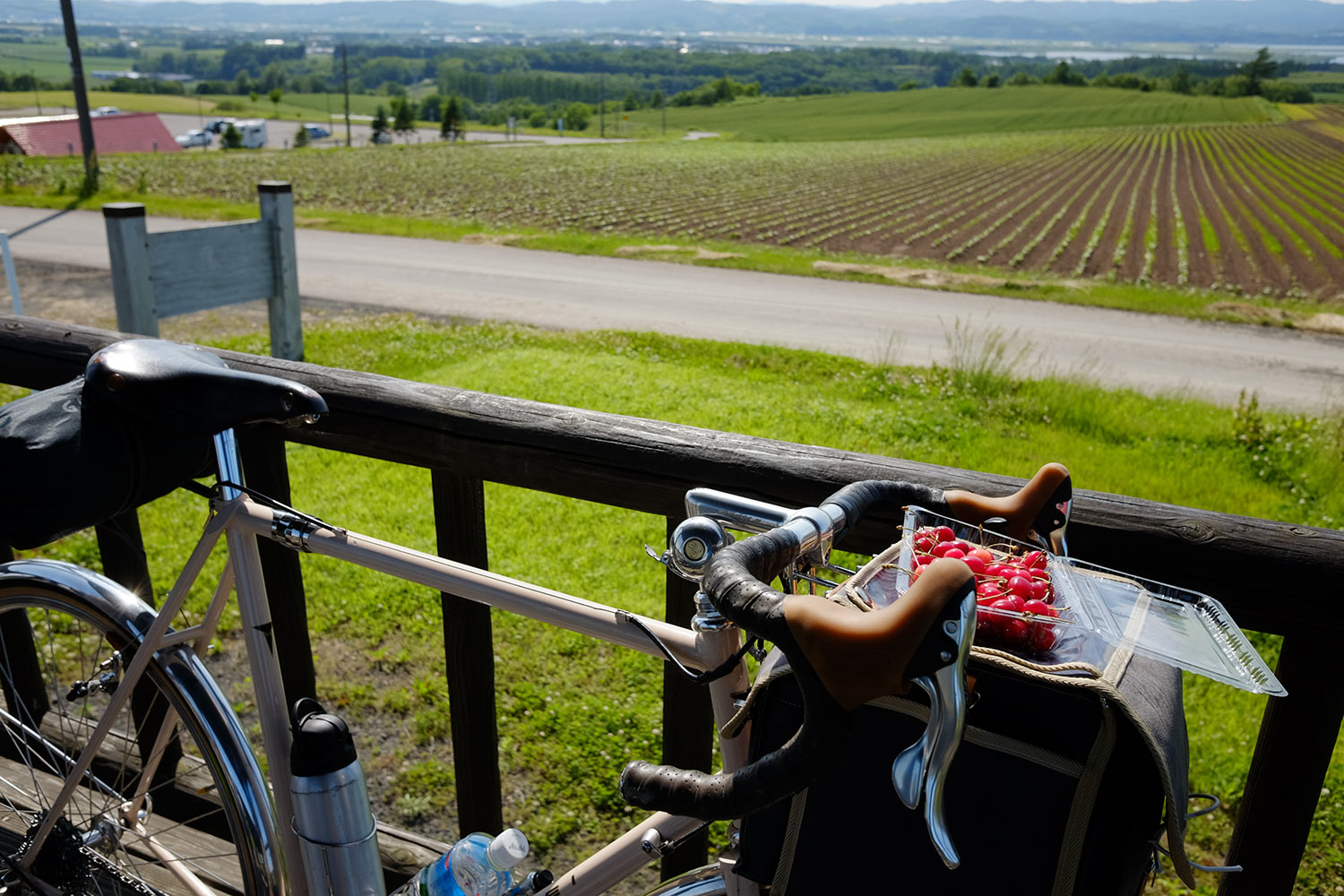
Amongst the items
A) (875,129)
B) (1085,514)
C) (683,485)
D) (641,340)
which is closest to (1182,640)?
(1085,514)

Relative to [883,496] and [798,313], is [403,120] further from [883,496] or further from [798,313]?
[883,496]

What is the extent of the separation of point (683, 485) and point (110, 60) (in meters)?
238

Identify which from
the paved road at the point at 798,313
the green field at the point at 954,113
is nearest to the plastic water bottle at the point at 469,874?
the paved road at the point at 798,313

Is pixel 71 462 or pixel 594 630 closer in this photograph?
pixel 594 630

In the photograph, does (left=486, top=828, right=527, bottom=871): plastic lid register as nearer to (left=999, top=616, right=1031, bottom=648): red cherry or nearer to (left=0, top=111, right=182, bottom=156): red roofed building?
(left=999, top=616, right=1031, bottom=648): red cherry

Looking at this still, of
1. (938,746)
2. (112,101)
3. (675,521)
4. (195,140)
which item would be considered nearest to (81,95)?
(675,521)

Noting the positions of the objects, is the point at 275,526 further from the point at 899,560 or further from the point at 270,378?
the point at 899,560

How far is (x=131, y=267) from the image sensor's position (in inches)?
277

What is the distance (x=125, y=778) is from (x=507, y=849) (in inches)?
63.5

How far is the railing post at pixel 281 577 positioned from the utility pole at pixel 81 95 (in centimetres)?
1910

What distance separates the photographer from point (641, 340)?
30.4 feet

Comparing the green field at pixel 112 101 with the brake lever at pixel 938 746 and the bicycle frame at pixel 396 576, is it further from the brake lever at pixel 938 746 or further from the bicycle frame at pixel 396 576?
the brake lever at pixel 938 746

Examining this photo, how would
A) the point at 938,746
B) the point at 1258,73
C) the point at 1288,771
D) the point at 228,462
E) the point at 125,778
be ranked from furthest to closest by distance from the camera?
the point at 1258,73
the point at 125,778
the point at 228,462
the point at 1288,771
the point at 938,746

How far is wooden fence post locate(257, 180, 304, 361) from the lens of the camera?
8.29 meters
